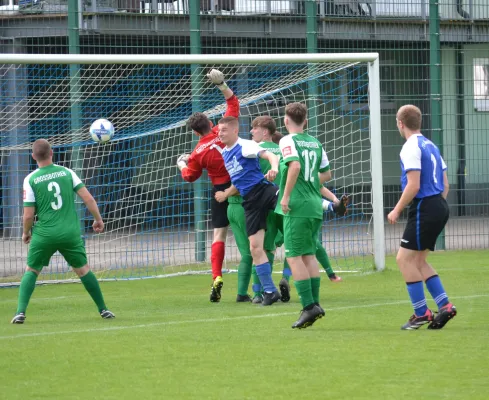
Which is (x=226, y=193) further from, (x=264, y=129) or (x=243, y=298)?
(x=243, y=298)

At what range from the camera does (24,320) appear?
Result: 9.62 metres

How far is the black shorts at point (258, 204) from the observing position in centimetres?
1026

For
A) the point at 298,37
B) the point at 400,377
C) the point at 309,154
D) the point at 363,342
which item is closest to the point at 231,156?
the point at 309,154

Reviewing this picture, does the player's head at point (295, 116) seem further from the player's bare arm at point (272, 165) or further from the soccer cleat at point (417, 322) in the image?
the soccer cleat at point (417, 322)

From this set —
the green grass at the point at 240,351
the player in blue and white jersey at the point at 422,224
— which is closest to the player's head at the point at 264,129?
the green grass at the point at 240,351

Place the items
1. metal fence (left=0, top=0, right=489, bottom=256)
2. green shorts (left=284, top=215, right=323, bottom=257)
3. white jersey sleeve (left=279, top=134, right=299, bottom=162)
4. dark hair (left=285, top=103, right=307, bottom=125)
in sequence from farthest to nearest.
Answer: metal fence (left=0, top=0, right=489, bottom=256)
dark hair (left=285, top=103, right=307, bottom=125)
green shorts (left=284, top=215, right=323, bottom=257)
white jersey sleeve (left=279, top=134, right=299, bottom=162)

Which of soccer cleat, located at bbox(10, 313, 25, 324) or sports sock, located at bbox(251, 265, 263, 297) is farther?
sports sock, located at bbox(251, 265, 263, 297)

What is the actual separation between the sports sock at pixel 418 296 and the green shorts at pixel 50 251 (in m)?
3.12

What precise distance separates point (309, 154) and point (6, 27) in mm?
8406

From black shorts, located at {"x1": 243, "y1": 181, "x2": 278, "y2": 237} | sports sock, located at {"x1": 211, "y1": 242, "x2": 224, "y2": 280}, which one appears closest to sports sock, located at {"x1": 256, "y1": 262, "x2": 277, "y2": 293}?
black shorts, located at {"x1": 243, "y1": 181, "x2": 278, "y2": 237}

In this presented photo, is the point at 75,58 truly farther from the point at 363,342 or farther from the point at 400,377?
the point at 400,377

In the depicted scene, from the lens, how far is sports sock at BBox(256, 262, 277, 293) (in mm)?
10164

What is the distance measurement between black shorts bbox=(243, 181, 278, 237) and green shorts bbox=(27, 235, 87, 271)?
68.7 inches

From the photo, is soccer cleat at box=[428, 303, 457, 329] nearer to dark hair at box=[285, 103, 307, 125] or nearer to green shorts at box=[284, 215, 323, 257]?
green shorts at box=[284, 215, 323, 257]
